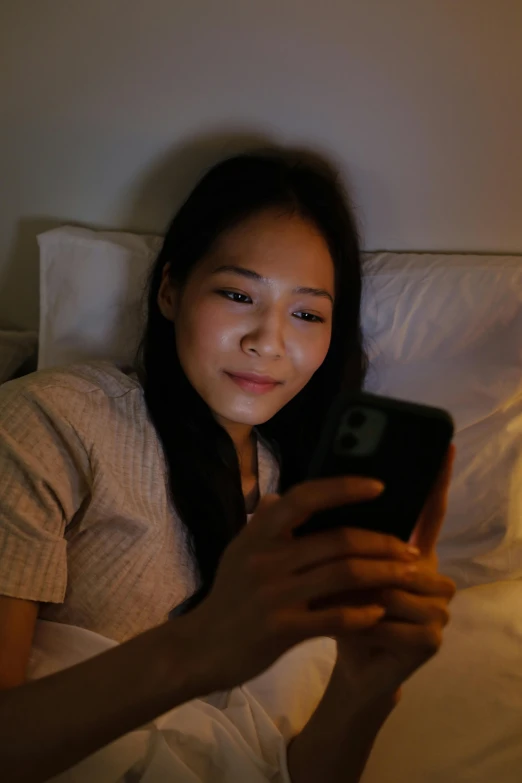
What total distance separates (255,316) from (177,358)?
7.2 inches

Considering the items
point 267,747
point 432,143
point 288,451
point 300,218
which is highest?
point 432,143

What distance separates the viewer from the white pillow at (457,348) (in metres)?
1.00

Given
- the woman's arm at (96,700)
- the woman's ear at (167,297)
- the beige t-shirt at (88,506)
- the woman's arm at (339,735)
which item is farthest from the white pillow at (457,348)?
the woman's arm at (96,700)

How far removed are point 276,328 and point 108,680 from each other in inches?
17.3

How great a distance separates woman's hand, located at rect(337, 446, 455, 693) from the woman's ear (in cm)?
49

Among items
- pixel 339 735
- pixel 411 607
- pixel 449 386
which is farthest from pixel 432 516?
pixel 449 386

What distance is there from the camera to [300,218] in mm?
829

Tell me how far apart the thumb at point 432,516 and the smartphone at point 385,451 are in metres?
0.01

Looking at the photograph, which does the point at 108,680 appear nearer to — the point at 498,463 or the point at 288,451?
the point at 288,451

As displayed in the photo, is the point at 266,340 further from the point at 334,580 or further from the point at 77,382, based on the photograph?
the point at 334,580

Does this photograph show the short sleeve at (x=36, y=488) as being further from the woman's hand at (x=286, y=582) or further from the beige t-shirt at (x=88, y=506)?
the woman's hand at (x=286, y=582)

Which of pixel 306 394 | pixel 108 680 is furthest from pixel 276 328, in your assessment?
pixel 108 680

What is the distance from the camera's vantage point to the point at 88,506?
2.46ft

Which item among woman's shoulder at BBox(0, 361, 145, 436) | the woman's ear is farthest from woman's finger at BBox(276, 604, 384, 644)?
the woman's ear
